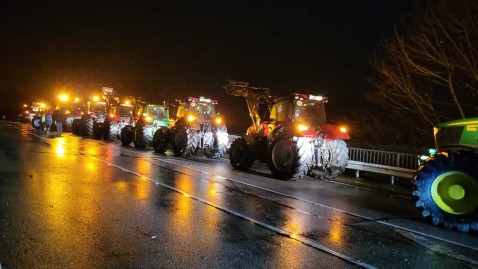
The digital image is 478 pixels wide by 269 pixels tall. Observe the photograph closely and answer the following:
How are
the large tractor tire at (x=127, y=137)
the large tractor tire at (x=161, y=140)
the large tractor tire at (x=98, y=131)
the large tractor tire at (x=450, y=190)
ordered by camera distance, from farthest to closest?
the large tractor tire at (x=98, y=131) < the large tractor tire at (x=127, y=137) < the large tractor tire at (x=161, y=140) < the large tractor tire at (x=450, y=190)

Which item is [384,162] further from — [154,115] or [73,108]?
[73,108]

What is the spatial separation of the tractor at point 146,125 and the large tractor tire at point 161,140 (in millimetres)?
1279

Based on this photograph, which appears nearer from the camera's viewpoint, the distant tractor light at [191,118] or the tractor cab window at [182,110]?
the distant tractor light at [191,118]

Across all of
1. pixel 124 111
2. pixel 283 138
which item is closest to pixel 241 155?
pixel 283 138

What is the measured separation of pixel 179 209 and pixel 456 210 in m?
5.03

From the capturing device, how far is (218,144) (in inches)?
746

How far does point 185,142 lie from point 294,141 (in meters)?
6.58

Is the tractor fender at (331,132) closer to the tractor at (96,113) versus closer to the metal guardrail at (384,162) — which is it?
the metal guardrail at (384,162)

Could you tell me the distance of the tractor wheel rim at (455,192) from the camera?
7.76 metres

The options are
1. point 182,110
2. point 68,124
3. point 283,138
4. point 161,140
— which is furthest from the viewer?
point 68,124

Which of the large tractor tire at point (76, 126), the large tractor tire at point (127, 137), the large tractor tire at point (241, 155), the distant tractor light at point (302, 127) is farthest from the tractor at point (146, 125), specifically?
the distant tractor light at point (302, 127)

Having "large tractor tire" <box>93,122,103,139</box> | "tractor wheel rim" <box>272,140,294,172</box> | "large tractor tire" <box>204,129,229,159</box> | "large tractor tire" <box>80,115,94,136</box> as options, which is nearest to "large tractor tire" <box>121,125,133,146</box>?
"large tractor tire" <box>93,122,103,139</box>

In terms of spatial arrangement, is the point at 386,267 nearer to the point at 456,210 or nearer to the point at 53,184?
the point at 456,210

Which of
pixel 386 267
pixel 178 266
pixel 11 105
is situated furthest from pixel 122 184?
pixel 11 105
